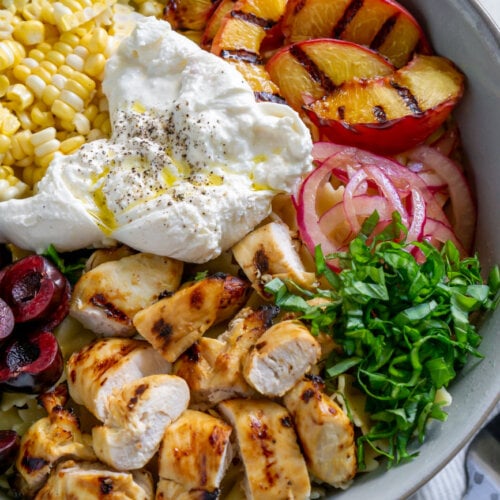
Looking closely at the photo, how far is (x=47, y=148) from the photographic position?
3865mm

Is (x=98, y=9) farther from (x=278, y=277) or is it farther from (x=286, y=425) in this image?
(x=286, y=425)

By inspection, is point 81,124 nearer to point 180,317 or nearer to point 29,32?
point 29,32

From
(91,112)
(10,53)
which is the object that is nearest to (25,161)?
(91,112)

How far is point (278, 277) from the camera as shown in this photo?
11.4ft

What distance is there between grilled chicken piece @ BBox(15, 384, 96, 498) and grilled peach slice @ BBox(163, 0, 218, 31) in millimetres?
2353

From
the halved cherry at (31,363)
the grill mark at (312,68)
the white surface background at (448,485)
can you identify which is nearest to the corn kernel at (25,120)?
the halved cherry at (31,363)

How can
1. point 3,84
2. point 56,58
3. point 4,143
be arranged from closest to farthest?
point 4,143
point 3,84
point 56,58

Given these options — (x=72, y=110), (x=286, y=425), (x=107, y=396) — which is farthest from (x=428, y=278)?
(x=72, y=110)

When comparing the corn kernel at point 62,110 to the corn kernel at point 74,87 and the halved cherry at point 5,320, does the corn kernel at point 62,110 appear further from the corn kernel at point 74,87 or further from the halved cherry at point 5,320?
the halved cherry at point 5,320

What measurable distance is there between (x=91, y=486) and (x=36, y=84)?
213 centimetres

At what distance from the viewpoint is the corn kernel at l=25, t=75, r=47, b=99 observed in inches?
156

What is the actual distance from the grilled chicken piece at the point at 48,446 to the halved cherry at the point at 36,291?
A: 0.38 metres

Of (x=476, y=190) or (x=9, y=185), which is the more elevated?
(x=476, y=190)

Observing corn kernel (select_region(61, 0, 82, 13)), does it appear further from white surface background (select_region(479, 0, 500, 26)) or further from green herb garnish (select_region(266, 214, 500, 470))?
white surface background (select_region(479, 0, 500, 26))
